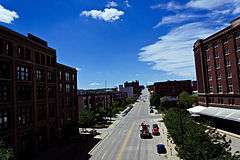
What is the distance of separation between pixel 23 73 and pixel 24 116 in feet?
24.6

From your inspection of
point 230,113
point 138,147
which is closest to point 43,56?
point 138,147

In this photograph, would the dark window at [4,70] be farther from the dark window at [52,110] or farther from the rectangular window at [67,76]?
the rectangular window at [67,76]

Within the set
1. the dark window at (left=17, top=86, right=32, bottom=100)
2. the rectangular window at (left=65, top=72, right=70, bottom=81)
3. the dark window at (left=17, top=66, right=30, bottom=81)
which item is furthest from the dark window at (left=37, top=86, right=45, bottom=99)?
the rectangular window at (left=65, top=72, right=70, bottom=81)

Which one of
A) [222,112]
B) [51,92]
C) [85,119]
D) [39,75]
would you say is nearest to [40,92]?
[39,75]

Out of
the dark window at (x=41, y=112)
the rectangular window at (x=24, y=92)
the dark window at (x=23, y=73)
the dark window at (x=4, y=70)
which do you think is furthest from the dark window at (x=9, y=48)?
the dark window at (x=41, y=112)

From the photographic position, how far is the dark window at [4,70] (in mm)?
48922

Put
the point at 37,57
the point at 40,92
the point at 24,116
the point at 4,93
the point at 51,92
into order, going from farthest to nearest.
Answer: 1. the point at 51,92
2. the point at 40,92
3. the point at 37,57
4. the point at 24,116
5. the point at 4,93

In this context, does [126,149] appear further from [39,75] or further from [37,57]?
[37,57]

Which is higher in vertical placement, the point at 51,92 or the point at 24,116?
the point at 51,92

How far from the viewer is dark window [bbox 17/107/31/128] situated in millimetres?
54219

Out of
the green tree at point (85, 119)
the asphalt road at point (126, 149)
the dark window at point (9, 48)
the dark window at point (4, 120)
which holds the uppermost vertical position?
the dark window at point (9, 48)

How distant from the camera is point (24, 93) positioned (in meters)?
56.7

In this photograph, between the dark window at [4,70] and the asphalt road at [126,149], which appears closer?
the dark window at [4,70]

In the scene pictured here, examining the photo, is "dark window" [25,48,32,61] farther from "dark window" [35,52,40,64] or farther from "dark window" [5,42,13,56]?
"dark window" [5,42,13,56]
